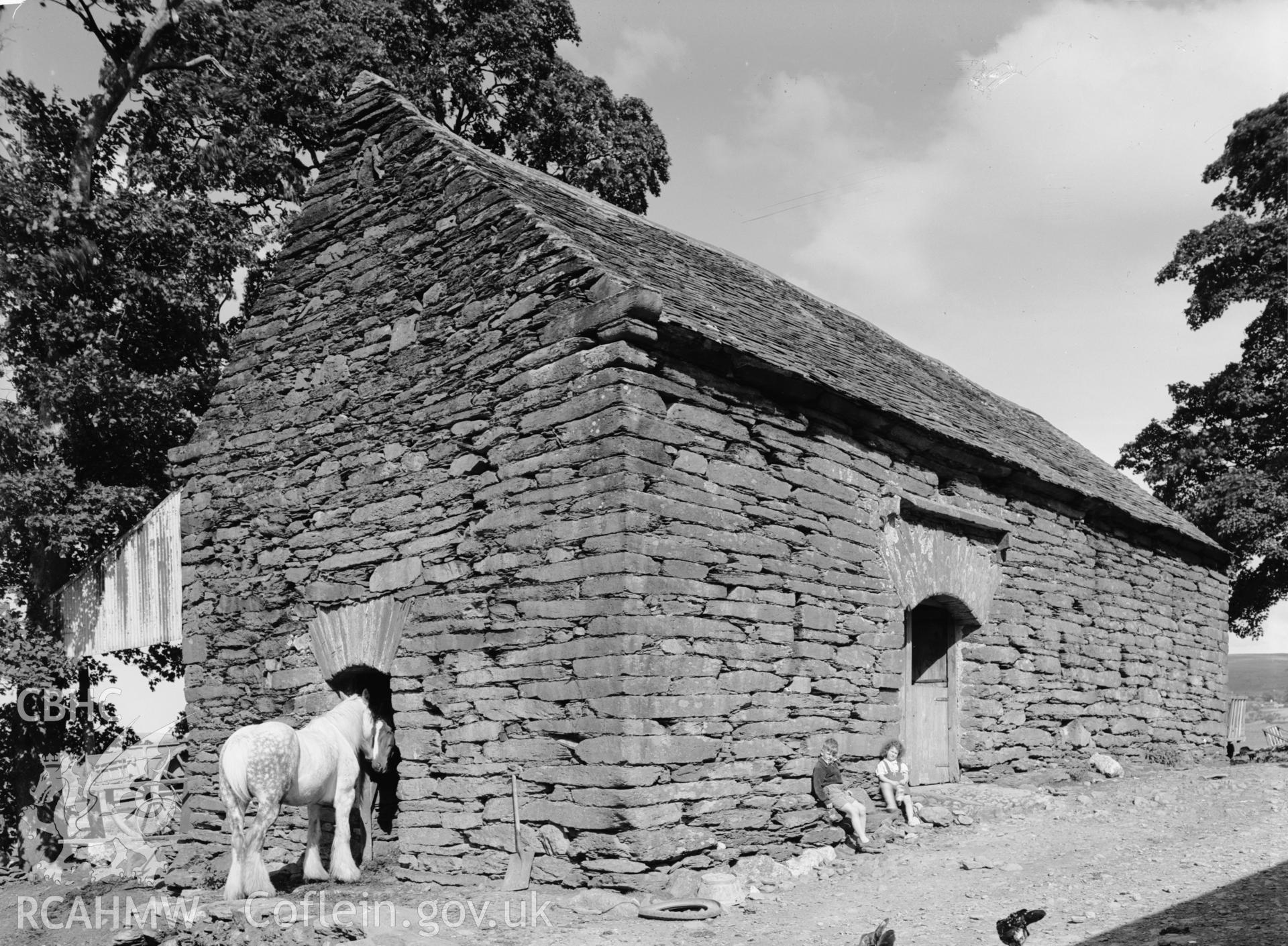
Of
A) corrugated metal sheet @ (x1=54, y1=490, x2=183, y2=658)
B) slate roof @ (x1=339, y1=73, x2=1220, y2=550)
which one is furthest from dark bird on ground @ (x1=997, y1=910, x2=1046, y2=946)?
corrugated metal sheet @ (x1=54, y1=490, x2=183, y2=658)

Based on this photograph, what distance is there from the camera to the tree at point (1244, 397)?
1753 cm

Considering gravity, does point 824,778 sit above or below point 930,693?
below

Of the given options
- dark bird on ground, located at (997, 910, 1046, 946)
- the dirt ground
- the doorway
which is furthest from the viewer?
the doorway

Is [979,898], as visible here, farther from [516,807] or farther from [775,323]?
[775,323]

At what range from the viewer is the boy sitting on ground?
25.1 feet

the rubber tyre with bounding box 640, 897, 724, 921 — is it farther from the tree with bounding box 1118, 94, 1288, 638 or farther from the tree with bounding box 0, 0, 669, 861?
the tree with bounding box 1118, 94, 1288, 638

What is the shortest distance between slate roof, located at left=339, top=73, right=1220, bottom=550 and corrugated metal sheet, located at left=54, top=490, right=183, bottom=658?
502 cm

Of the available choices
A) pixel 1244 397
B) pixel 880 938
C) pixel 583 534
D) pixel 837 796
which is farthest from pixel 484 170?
pixel 1244 397

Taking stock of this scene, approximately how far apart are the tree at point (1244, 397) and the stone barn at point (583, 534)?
8256 mm

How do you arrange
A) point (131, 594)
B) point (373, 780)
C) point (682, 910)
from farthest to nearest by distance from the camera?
point (131, 594) → point (373, 780) → point (682, 910)

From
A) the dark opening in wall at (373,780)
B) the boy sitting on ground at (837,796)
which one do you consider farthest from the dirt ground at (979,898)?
the dark opening in wall at (373,780)

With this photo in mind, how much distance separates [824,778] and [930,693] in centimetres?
247

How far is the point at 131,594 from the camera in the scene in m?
11.9

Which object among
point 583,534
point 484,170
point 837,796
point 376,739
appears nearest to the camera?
point 583,534
